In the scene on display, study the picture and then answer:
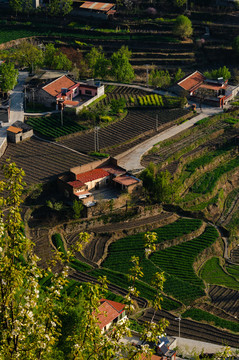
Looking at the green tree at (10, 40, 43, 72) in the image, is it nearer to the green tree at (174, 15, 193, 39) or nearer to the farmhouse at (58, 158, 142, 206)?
the green tree at (174, 15, 193, 39)

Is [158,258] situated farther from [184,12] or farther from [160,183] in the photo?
[184,12]

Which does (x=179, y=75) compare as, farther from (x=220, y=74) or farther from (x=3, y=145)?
(x=3, y=145)

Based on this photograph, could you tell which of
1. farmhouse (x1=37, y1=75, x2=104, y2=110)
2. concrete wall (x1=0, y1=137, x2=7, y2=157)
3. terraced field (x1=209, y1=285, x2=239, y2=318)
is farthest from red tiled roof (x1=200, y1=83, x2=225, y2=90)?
terraced field (x1=209, y1=285, x2=239, y2=318)

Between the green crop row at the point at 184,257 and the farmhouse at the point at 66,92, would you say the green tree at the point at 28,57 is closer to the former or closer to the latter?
the farmhouse at the point at 66,92

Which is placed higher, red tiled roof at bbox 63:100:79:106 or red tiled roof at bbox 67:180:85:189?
red tiled roof at bbox 63:100:79:106

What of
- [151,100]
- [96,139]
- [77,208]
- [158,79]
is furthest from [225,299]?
[158,79]

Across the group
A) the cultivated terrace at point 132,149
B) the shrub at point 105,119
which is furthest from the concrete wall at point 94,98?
the shrub at point 105,119

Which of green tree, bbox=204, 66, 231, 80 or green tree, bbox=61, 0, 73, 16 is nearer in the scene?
green tree, bbox=204, 66, 231, 80
